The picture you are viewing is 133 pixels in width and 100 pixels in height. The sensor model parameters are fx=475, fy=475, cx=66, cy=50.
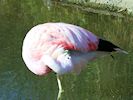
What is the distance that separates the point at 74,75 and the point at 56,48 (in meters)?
1.83

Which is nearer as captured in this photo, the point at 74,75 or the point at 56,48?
the point at 56,48

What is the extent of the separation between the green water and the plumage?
44.2 inches

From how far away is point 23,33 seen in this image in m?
7.73

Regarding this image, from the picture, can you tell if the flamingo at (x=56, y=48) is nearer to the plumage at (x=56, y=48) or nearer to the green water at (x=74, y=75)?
the plumage at (x=56, y=48)

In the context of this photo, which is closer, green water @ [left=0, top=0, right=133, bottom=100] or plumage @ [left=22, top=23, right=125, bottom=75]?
plumage @ [left=22, top=23, right=125, bottom=75]

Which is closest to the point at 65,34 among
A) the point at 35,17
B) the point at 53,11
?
the point at 35,17

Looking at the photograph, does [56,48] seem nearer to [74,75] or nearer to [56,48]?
[56,48]

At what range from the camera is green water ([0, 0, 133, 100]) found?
17.2 feet

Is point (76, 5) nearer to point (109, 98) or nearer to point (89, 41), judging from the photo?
point (109, 98)

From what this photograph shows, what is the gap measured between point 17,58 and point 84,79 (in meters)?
1.20

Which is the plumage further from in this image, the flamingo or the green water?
the green water

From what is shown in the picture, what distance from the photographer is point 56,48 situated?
3.96 metres

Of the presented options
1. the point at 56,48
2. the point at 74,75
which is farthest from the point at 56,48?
the point at 74,75

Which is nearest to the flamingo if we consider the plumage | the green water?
the plumage
